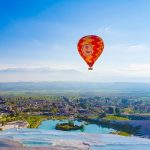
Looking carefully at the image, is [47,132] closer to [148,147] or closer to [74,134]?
[74,134]

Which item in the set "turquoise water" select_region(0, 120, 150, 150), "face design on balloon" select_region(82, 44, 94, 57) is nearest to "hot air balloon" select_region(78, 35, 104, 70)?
"face design on balloon" select_region(82, 44, 94, 57)

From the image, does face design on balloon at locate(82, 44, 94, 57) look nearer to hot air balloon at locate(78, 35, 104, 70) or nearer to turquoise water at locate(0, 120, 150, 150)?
hot air balloon at locate(78, 35, 104, 70)

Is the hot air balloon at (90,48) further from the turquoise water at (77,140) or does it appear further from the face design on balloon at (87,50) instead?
the turquoise water at (77,140)

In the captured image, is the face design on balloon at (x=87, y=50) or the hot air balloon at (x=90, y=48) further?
the face design on balloon at (x=87, y=50)

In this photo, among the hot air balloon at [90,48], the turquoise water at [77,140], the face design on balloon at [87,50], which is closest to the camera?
the turquoise water at [77,140]

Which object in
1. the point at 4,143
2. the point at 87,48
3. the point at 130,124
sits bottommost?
the point at 130,124

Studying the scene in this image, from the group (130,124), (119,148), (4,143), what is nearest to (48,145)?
(4,143)

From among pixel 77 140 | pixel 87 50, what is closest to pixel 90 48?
pixel 87 50

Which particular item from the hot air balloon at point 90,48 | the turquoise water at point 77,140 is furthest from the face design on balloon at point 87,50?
the turquoise water at point 77,140

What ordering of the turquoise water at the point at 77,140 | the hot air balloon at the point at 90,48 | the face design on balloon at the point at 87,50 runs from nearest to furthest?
the turquoise water at the point at 77,140, the hot air balloon at the point at 90,48, the face design on balloon at the point at 87,50
